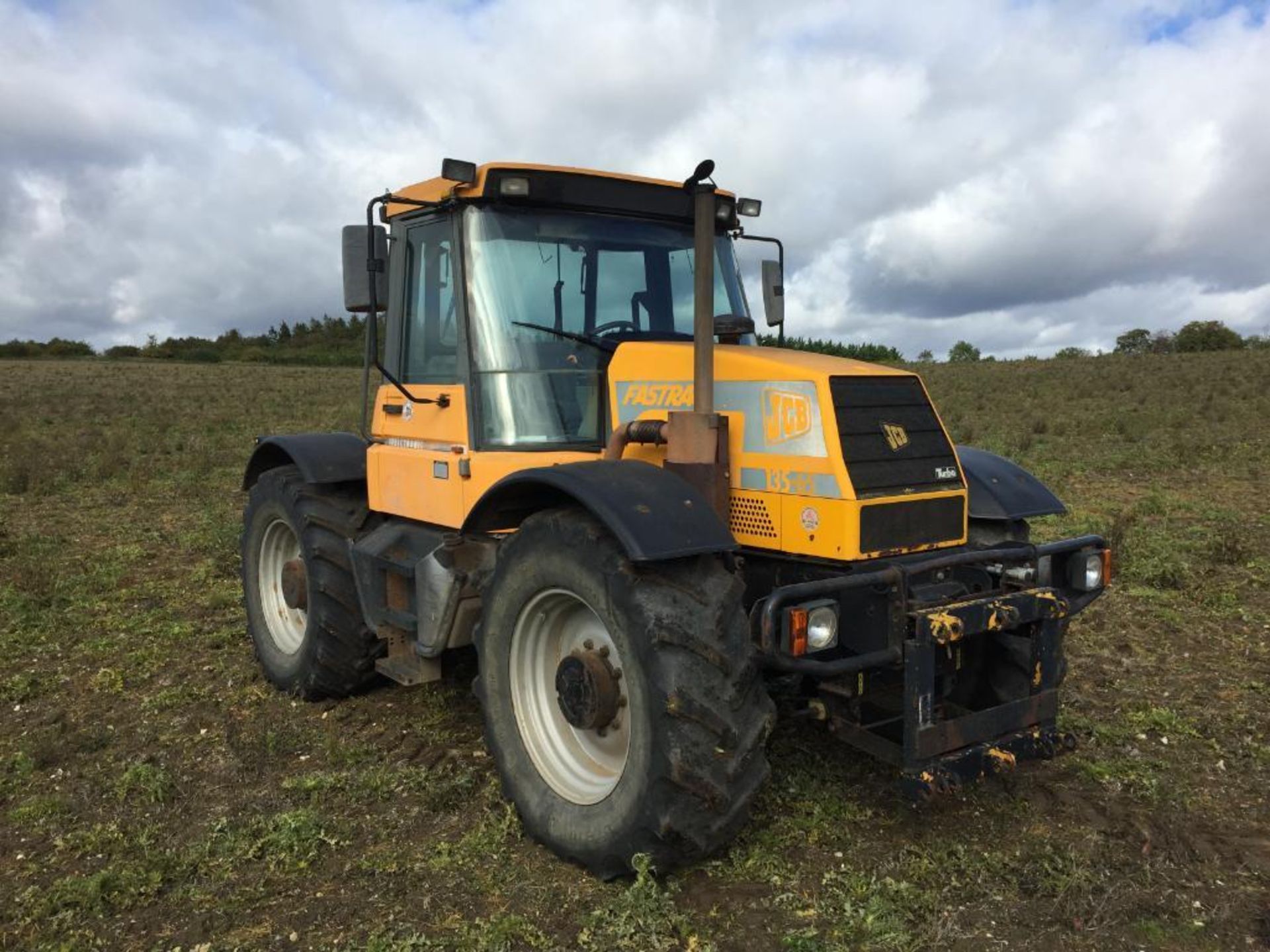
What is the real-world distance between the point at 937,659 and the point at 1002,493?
1.11 metres

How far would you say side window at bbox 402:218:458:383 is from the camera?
4.73 m

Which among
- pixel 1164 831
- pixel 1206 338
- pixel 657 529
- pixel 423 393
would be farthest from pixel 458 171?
pixel 1206 338

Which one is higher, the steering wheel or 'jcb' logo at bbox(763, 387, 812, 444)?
the steering wheel

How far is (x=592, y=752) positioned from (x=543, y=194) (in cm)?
248

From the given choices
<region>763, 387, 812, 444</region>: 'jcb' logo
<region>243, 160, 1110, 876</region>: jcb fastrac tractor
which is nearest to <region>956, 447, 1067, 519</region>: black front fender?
<region>243, 160, 1110, 876</region>: jcb fastrac tractor

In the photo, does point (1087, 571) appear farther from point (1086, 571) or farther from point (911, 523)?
point (911, 523)

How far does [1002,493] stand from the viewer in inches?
183

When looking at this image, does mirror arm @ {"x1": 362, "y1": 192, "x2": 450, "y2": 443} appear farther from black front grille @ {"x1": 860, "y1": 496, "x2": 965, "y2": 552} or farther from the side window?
black front grille @ {"x1": 860, "y1": 496, "x2": 965, "y2": 552}

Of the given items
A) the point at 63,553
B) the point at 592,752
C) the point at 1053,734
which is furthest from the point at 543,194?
the point at 63,553

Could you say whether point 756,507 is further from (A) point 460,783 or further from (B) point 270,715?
(B) point 270,715

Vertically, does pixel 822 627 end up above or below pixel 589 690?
above

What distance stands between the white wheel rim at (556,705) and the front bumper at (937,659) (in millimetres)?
781

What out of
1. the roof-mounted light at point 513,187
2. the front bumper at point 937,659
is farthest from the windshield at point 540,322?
the front bumper at point 937,659

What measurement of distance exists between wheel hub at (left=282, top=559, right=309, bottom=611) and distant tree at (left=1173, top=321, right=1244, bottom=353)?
53.8m
